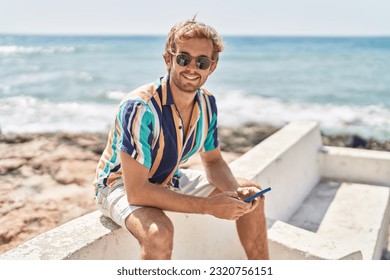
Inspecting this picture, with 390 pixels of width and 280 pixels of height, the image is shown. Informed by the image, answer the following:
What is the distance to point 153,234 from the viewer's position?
1.84m

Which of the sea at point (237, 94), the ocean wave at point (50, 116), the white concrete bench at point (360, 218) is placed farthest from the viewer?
the sea at point (237, 94)

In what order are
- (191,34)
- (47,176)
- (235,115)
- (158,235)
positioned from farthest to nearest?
(235,115) < (47,176) < (191,34) < (158,235)

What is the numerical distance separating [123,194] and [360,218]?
2.48 meters

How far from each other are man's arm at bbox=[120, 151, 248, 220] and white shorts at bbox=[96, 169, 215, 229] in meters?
0.07

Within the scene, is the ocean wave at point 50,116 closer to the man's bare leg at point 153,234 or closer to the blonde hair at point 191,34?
the blonde hair at point 191,34

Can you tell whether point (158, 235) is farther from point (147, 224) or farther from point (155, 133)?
point (155, 133)

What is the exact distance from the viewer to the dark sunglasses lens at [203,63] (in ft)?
7.04

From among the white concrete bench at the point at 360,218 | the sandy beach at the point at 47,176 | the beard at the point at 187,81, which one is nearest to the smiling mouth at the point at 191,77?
the beard at the point at 187,81

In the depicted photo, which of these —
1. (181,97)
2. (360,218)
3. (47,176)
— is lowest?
(47,176)

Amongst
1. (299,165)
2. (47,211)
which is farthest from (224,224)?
(47,211)

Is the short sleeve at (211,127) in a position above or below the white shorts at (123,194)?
above

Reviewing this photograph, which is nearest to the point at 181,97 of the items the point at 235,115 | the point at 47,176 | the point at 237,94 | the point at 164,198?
the point at 164,198

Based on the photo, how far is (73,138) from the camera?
7578 millimetres
